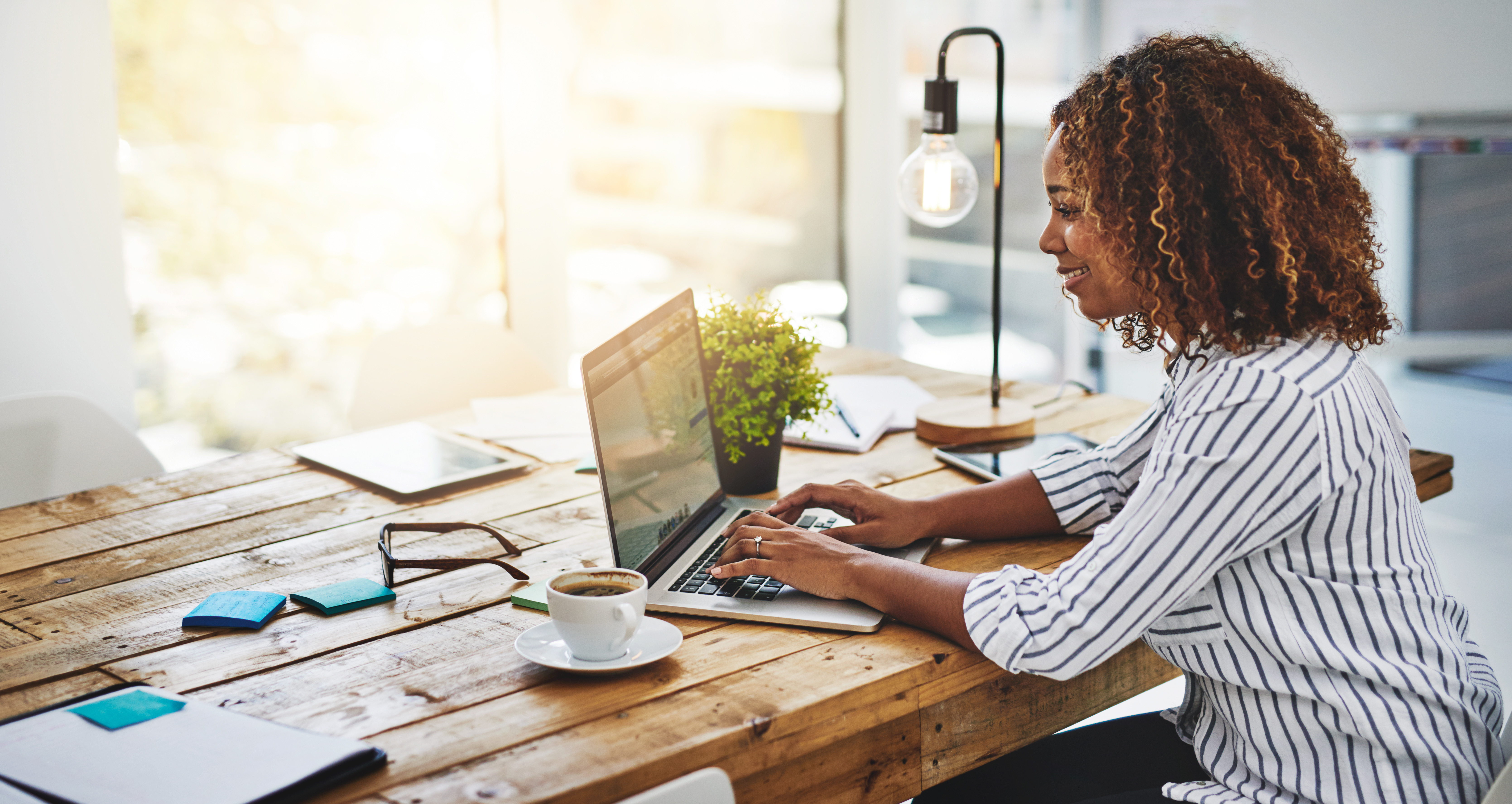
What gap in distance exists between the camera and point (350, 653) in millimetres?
1067

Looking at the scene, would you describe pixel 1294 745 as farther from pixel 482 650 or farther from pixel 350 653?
pixel 350 653

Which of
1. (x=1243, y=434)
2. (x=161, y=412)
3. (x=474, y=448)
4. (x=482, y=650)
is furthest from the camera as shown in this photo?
(x=161, y=412)

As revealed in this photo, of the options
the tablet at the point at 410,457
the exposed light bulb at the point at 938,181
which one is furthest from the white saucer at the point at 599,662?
the exposed light bulb at the point at 938,181

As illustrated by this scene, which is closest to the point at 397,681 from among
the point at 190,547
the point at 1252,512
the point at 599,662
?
the point at 599,662

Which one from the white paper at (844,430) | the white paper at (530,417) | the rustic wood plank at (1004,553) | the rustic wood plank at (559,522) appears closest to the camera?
the rustic wood plank at (1004,553)

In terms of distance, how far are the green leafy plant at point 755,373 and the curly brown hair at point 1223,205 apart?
0.52 metres

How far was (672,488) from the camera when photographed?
128 centimetres

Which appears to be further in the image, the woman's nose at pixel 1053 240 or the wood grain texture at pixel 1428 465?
the wood grain texture at pixel 1428 465

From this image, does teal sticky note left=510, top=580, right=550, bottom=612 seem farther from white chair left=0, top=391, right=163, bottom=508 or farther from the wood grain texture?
the wood grain texture

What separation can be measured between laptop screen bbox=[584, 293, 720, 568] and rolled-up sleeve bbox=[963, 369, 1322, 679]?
14.5 inches

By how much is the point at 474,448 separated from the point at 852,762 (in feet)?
3.10

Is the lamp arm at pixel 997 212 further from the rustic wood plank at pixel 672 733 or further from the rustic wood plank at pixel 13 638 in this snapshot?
the rustic wood plank at pixel 13 638

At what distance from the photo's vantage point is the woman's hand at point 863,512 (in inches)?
51.3

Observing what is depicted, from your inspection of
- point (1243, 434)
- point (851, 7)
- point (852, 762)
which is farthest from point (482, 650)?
point (851, 7)
